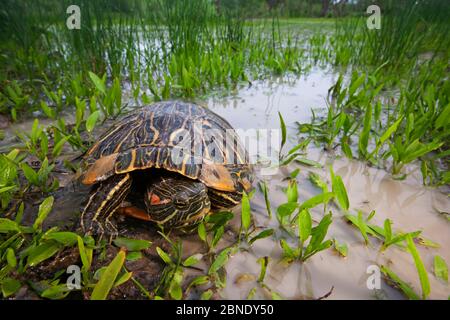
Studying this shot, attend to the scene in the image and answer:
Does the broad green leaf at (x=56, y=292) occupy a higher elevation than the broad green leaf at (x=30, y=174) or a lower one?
lower

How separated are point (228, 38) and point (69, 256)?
5082 millimetres

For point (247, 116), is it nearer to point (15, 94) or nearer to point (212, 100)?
point (212, 100)

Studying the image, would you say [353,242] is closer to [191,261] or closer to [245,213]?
[245,213]

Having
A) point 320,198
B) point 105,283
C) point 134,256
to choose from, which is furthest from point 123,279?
point 320,198

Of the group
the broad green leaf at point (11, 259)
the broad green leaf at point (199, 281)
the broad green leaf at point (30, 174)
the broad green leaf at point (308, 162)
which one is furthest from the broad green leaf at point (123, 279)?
the broad green leaf at point (308, 162)

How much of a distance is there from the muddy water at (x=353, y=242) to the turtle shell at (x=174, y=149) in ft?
1.24

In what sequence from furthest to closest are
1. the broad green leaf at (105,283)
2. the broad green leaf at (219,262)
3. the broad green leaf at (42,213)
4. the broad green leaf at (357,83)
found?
the broad green leaf at (357,83) → the broad green leaf at (42,213) → the broad green leaf at (219,262) → the broad green leaf at (105,283)

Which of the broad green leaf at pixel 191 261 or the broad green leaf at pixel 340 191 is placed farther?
the broad green leaf at pixel 340 191

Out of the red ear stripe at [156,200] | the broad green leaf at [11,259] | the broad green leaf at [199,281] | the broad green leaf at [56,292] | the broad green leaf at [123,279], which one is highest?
the red ear stripe at [156,200]

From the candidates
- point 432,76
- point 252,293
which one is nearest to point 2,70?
point 252,293

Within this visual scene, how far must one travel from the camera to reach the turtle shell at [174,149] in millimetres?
1666

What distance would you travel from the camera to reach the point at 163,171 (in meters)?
1.81

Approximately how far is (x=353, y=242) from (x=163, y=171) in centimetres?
127

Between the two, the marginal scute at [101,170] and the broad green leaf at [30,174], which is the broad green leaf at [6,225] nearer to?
the marginal scute at [101,170]
